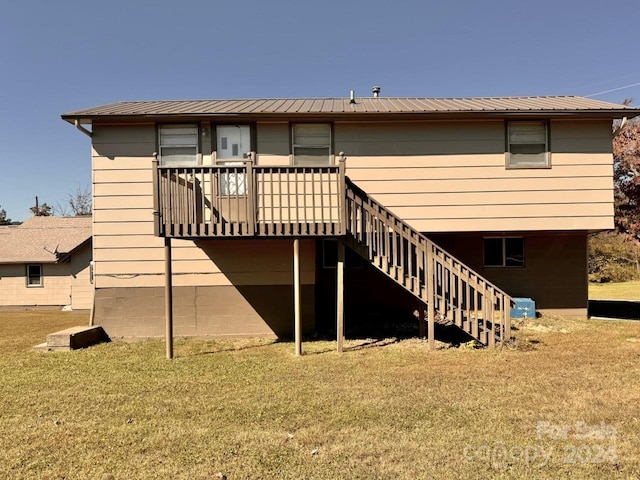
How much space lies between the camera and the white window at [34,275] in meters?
18.0

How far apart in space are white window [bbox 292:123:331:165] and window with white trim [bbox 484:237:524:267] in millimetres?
4874

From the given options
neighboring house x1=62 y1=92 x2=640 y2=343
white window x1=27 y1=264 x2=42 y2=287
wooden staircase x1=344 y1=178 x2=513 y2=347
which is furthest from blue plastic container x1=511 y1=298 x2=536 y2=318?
white window x1=27 y1=264 x2=42 y2=287

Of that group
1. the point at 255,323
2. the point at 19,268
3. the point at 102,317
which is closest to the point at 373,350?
the point at 255,323

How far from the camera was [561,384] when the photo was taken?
5152 millimetres

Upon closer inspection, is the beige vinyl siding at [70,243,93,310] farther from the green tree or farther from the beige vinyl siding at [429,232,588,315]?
the green tree

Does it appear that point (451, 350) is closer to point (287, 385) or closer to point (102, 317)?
point (287, 385)

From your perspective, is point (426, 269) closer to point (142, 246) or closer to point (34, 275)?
point (142, 246)

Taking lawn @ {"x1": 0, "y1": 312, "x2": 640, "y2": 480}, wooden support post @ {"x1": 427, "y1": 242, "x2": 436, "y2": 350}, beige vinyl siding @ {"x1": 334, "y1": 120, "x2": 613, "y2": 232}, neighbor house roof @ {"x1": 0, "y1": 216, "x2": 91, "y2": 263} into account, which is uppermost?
beige vinyl siding @ {"x1": 334, "y1": 120, "x2": 613, "y2": 232}

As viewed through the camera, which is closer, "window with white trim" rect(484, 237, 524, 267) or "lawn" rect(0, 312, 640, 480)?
"lawn" rect(0, 312, 640, 480)

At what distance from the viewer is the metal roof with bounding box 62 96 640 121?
817 cm

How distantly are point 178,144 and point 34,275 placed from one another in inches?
557

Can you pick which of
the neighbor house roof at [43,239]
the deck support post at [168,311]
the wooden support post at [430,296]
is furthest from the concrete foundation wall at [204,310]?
the neighbor house roof at [43,239]

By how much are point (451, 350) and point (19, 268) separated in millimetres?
19106

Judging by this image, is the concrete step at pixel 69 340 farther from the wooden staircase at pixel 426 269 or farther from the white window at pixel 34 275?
the white window at pixel 34 275
